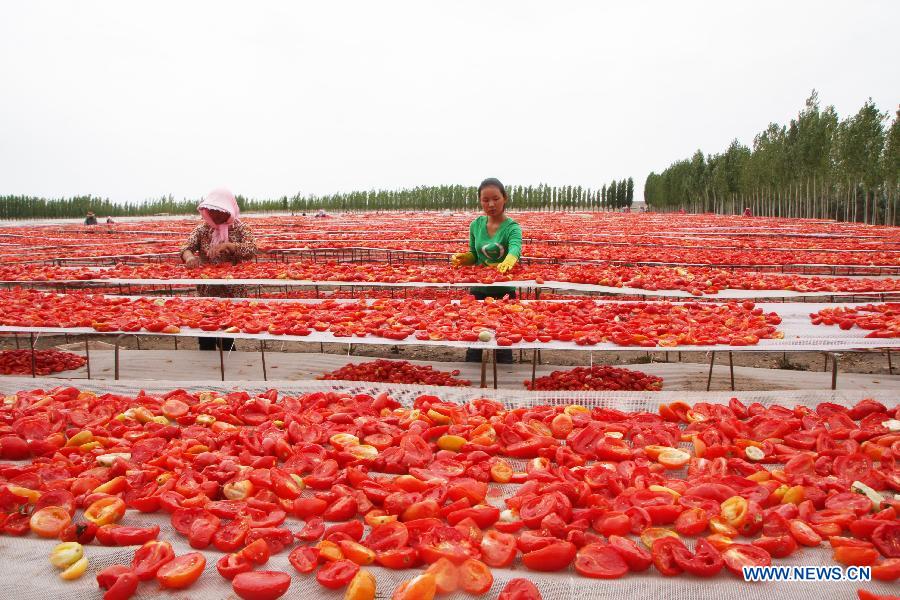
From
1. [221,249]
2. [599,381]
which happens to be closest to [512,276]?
[599,381]

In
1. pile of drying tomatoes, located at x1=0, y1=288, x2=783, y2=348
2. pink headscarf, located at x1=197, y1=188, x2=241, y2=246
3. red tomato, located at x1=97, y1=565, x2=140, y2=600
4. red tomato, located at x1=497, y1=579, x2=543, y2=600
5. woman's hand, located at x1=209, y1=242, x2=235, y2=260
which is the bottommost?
red tomato, located at x1=97, y1=565, x2=140, y2=600

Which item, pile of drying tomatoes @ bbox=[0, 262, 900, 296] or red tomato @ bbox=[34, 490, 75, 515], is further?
pile of drying tomatoes @ bbox=[0, 262, 900, 296]

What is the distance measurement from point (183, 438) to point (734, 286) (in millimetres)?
6502

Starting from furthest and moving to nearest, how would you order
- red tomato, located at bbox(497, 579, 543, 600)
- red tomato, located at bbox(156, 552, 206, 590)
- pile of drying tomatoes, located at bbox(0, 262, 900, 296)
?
pile of drying tomatoes, located at bbox(0, 262, 900, 296) < red tomato, located at bbox(156, 552, 206, 590) < red tomato, located at bbox(497, 579, 543, 600)

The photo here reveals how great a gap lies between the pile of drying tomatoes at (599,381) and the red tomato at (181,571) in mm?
3859

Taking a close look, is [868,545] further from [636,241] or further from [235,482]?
[636,241]

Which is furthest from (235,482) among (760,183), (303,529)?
(760,183)

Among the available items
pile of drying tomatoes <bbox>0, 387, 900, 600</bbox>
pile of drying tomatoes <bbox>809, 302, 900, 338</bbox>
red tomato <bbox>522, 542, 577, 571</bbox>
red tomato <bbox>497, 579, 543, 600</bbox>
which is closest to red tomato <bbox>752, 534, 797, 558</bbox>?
pile of drying tomatoes <bbox>0, 387, 900, 600</bbox>

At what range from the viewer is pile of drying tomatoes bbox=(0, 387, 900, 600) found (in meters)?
1.79

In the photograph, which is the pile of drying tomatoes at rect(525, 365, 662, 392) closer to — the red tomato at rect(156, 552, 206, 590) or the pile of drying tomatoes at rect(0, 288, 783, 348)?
the pile of drying tomatoes at rect(0, 288, 783, 348)

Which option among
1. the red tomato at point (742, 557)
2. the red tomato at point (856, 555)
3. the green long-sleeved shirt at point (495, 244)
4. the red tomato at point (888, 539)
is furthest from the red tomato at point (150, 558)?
the green long-sleeved shirt at point (495, 244)

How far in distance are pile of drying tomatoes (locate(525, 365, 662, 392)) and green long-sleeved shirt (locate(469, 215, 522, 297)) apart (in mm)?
1566

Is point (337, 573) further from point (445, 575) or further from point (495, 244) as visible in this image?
point (495, 244)

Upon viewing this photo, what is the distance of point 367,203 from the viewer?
58.2 metres
